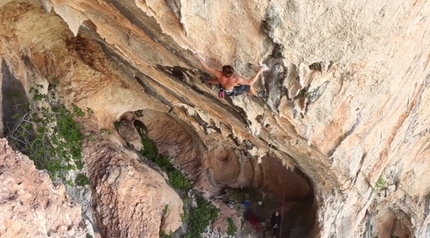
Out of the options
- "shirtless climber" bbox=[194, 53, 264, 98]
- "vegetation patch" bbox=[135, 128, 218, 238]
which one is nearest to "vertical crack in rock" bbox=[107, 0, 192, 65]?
"shirtless climber" bbox=[194, 53, 264, 98]

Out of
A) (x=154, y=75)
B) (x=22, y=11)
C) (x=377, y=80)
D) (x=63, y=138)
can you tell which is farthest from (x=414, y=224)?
(x=22, y=11)

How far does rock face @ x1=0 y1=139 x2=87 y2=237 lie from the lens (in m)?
4.16

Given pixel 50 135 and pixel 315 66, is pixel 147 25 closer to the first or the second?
pixel 315 66

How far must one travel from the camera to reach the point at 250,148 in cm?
934

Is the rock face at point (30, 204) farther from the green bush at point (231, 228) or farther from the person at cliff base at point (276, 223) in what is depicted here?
the person at cliff base at point (276, 223)

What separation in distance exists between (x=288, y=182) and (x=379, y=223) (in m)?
2.77

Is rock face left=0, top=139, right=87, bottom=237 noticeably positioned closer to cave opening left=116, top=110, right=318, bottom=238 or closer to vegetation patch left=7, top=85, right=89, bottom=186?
vegetation patch left=7, top=85, right=89, bottom=186

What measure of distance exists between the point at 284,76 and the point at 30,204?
3709 millimetres

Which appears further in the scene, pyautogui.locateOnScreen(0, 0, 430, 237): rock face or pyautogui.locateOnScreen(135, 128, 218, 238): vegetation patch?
pyautogui.locateOnScreen(135, 128, 218, 238): vegetation patch

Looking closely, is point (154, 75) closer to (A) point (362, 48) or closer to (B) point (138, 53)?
(B) point (138, 53)

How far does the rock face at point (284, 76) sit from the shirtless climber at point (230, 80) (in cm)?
21

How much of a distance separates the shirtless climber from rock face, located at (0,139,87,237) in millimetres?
2566

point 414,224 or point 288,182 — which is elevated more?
point 414,224

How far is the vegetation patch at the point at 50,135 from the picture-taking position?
5840 millimetres
